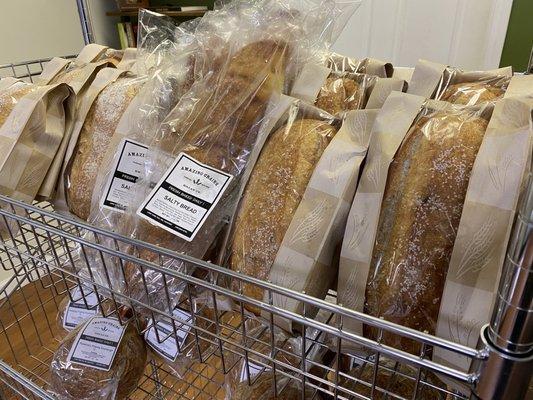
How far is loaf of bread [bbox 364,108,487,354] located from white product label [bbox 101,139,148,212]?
397 mm

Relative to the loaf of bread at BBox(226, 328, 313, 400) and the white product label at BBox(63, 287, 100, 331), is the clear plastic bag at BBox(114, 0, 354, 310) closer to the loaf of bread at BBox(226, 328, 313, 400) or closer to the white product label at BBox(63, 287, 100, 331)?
the loaf of bread at BBox(226, 328, 313, 400)

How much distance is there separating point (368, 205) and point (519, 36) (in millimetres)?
1820

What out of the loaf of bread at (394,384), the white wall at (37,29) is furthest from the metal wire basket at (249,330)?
the white wall at (37,29)

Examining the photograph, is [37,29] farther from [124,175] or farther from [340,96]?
[340,96]

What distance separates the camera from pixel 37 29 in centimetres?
229

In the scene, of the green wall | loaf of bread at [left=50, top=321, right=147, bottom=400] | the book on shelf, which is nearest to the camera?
loaf of bread at [left=50, top=321, right=147, bottom=400]

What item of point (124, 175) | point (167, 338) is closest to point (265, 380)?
point (167, 338)

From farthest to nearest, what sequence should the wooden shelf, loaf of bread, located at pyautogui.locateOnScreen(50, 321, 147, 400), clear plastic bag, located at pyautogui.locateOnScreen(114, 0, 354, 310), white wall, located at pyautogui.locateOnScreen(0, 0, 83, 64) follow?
the wooden shelf
white wall, located at pyautogui.locateOnScreen(0, 0, 83, 64)
loaf of bread, located at pyautogui.locateOnScreen(50, 321, 147, 400)
clear plastic bag, located at pyautogui.locateOnScreen(114, 0, 354, 310)

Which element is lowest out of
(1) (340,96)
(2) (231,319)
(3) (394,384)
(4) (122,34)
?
(2) (231,319)

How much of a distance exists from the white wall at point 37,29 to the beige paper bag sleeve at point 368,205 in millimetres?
2329

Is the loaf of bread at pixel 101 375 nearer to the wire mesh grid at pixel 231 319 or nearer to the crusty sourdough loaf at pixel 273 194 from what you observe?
the wire mesh grid at pixel 231 319

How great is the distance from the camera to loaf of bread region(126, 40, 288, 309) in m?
0.62

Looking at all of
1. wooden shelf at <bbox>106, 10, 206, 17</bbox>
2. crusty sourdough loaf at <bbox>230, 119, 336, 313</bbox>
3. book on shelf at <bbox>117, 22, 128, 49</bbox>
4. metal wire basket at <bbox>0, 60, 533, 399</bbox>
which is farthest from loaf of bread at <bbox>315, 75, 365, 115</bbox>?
book on shelf at <bbox>117, 22, 128, 49</bbox>

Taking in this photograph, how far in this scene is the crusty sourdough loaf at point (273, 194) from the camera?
1.79 ft
